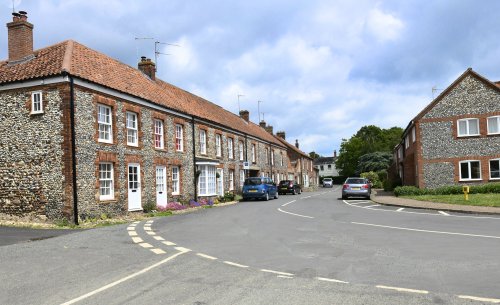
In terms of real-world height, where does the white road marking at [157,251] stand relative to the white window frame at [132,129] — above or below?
below

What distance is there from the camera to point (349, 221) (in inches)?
627

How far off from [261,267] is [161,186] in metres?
17.5

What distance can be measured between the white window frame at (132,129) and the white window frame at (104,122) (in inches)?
60.3

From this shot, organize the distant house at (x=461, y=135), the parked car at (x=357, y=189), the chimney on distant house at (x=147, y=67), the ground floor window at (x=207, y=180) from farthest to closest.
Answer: the distant house at (x=461, y=135), the parked car at (x=357, y=189), the chimney on distant house at (x=147, y=67), the ground floor window at (x=207, y=180)

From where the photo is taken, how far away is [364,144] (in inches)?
4013

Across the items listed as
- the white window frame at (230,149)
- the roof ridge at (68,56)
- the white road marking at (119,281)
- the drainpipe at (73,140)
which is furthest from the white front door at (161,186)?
the white road marking at (119,281)

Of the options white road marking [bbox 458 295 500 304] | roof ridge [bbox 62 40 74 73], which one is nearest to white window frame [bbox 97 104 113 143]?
roof ridge [bbox 62 40 74 73]

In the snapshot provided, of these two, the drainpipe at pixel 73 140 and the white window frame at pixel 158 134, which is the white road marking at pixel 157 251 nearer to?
the drainpipe at pixel 73 140

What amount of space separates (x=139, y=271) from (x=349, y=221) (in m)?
9.88

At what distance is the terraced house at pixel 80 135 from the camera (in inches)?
700

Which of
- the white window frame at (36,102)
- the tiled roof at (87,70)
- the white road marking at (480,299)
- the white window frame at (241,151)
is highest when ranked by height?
the tiled roof at (87,70)

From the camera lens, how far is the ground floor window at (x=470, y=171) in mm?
31844

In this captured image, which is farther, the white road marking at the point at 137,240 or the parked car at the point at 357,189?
the parked car at the point at 357,189

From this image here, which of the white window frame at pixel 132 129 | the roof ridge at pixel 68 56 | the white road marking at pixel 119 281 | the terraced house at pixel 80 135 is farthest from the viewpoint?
the white window frame at pixel 132 129
